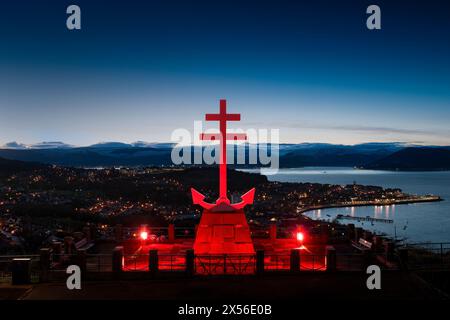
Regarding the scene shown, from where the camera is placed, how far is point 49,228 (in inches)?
2201

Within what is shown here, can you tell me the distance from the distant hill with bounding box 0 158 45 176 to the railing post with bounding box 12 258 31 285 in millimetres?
115473

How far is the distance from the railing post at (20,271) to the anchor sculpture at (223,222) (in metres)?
6.19

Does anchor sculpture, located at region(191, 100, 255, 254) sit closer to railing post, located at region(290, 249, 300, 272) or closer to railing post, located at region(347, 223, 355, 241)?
railing post, located at region(290, 249, 300, 272)

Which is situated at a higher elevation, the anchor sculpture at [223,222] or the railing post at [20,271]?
the anchor sculpture at [223,222]

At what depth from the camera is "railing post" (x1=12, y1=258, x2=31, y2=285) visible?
625 inches

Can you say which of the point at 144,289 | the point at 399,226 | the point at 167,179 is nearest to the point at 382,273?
the point at 144,289

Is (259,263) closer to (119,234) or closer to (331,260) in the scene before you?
(331,260)

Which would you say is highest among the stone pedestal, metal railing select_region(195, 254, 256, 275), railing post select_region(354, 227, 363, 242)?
the stone pedestal

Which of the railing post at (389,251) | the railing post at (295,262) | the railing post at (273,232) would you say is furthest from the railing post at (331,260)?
the railing post at (273,232)

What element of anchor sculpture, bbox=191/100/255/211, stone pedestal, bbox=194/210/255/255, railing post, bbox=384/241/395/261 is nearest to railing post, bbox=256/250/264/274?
stone pedestal, bbox=194/210/255/255

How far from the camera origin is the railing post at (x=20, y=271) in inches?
625

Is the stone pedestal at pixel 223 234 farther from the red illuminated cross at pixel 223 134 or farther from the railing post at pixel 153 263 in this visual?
the railing post at pixel 153 263

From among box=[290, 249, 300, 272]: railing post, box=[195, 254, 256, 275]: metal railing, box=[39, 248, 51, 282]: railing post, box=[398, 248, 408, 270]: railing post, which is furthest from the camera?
box=[398, 248, 408, 270]: railing post
